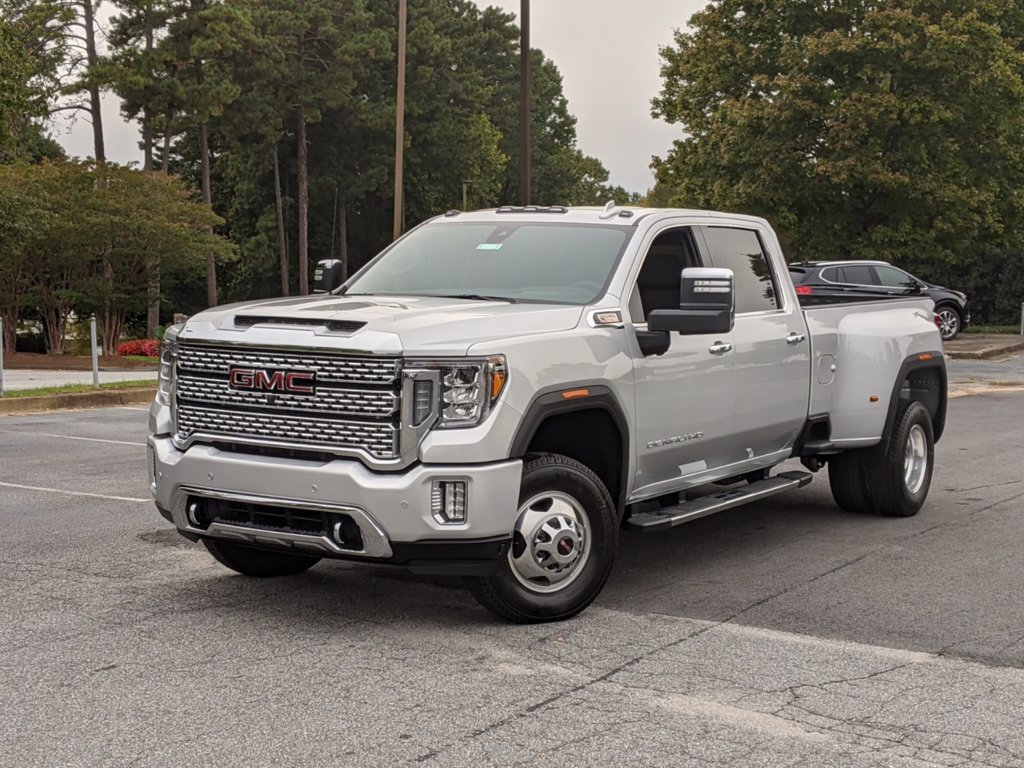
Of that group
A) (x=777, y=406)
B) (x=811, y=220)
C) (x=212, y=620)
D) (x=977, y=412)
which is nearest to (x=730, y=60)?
(x=811, y=220)

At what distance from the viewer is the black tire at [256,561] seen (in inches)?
279

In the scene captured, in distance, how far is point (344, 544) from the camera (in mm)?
5852

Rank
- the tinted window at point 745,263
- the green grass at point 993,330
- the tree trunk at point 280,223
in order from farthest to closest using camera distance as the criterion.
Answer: the tree trunk at point 280,223, the green grass at point 993,330, the tinted window at point 745,263

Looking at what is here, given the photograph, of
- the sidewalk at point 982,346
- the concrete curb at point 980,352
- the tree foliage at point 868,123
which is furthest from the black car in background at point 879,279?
the tree foliage at point 868,123

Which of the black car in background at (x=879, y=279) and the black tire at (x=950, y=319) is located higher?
the black car in background at (x=879, y=279)

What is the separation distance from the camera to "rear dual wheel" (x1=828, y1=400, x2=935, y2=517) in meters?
9.11

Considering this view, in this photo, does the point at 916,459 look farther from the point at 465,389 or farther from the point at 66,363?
the point at 66,363

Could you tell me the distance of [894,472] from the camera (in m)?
9.09

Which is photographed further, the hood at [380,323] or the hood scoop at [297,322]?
the hood scoop at [297,322]

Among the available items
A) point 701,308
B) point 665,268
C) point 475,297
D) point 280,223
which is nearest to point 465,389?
point 475,297

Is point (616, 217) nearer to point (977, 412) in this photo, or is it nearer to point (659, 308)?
point (659, 308)

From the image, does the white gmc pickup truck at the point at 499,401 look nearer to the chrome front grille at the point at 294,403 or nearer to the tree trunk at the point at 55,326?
the chrome front grille at the point at 294,403

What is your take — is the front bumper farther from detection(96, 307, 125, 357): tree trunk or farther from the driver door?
detection(96, 307, 125, 357): tree trunk

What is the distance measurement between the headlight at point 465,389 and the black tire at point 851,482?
4.09m
